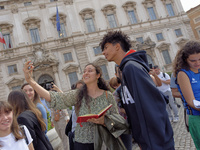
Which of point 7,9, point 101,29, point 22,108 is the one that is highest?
point 7,9

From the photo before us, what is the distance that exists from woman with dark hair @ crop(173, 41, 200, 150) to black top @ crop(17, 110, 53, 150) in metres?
2.16

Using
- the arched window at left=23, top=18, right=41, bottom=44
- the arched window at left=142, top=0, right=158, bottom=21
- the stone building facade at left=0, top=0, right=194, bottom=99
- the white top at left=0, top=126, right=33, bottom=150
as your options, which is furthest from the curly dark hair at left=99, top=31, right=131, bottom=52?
the arched window at left=142, top=0, right=158, bottom=21

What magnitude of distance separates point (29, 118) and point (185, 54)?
8.14 ft

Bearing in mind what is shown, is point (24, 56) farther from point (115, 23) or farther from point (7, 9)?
point (115, 23)

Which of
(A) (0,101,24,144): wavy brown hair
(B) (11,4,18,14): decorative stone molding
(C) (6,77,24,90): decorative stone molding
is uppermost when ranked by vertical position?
(B) (11,4,18,14): decorative stone molding

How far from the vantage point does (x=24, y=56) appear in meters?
16.5

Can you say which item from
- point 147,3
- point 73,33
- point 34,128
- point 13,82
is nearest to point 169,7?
point 147,3

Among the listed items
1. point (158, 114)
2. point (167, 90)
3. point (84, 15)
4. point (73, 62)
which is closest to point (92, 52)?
point (73, 62)

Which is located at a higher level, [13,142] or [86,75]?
[86,75]

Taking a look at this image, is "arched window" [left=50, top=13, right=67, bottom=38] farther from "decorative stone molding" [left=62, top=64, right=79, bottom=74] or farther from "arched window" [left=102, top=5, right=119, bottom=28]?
"arched window" [left=102, top=5, right=119, bottom=28]

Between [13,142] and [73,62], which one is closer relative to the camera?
[13,142]

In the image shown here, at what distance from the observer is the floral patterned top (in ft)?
7.17

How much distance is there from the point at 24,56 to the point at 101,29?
9.06 m

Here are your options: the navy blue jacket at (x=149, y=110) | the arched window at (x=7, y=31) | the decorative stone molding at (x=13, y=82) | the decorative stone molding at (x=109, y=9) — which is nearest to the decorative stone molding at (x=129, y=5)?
the decorative stone molding at (x=109, y=9)
